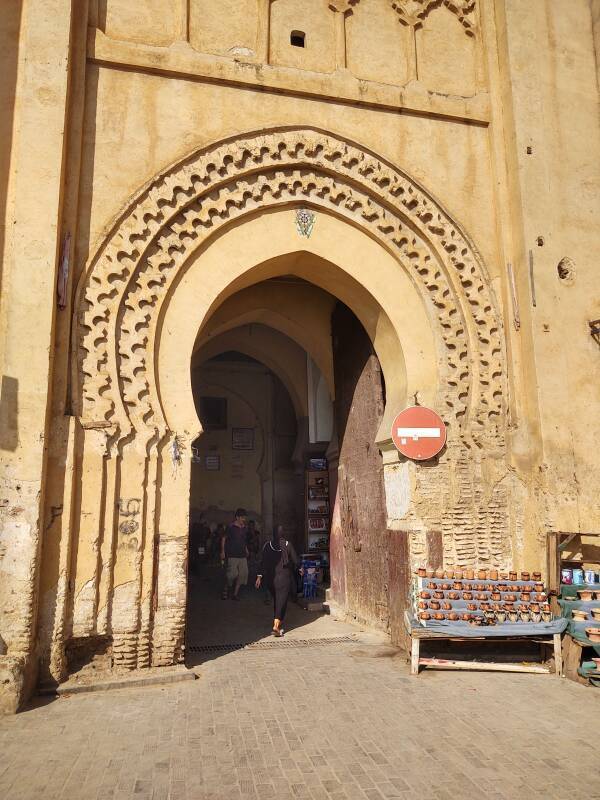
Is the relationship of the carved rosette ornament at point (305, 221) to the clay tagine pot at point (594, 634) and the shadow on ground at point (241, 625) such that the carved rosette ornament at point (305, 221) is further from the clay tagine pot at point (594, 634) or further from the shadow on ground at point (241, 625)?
the clay tagine pot at point (594, 634)

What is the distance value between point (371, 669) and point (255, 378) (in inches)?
411

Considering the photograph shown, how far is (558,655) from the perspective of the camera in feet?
19.7

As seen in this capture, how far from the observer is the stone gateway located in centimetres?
577

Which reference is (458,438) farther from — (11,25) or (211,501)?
(211,501)

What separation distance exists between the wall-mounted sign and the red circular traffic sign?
29.7 feet

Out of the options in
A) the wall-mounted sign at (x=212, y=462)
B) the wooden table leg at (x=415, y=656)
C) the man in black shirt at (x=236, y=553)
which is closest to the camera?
the wooden table leg at (x=415, y=656)

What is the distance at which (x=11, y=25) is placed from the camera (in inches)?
251

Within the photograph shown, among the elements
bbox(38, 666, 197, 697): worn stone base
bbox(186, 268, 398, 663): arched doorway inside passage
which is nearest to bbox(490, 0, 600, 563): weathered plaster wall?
bbox(186, 268, 398, 663): arched doorway inside passage

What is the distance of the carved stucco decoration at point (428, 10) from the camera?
807 cm

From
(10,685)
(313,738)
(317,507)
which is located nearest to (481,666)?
(313,738)

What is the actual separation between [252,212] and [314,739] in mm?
5429

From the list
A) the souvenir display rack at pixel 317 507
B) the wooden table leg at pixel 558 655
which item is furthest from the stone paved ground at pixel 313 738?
the souvenir display rack at pixel 317 507

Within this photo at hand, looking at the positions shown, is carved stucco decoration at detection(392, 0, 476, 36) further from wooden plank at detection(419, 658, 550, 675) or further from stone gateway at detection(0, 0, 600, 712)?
wooden plank at detection(419, 658, 550, 675)

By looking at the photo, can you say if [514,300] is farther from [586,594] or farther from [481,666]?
[481,666]
